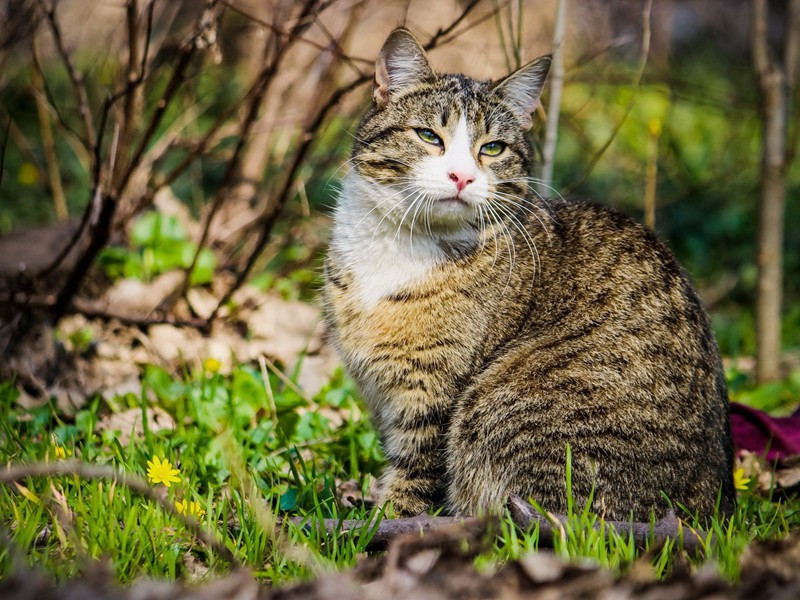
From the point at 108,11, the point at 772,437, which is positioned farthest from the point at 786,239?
the point at 108,11

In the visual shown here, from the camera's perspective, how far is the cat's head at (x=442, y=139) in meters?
2.84

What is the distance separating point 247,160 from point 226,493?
261 cm

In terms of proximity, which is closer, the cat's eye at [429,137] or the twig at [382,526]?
the twig at [382,526]

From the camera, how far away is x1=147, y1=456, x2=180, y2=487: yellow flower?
8.55 feet

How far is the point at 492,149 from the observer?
3.03 metres

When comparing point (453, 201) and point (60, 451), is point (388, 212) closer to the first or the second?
point (453, 201)

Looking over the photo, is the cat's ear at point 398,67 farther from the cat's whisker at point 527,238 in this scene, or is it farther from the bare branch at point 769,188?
the bare branch at point 769,188

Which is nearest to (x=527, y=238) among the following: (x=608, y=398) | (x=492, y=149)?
(x=492, y=149)

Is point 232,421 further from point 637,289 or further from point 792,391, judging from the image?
point 792,391

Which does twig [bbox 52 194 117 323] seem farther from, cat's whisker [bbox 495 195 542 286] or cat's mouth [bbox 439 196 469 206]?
cat's whisker [bbox 495 195 542 286]

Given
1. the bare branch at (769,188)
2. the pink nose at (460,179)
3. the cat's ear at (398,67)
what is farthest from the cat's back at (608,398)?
the bare branch at (769,188)

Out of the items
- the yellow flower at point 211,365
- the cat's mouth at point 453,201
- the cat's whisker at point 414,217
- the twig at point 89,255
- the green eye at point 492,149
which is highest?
the green eye at point 492,149

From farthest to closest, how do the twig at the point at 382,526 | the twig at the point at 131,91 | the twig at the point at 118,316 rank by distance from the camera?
1. the twig at the point at 118,316
2. the twig at the point at 131,91
3. the twig at the point at 382,526

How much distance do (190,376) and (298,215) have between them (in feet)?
3.63
